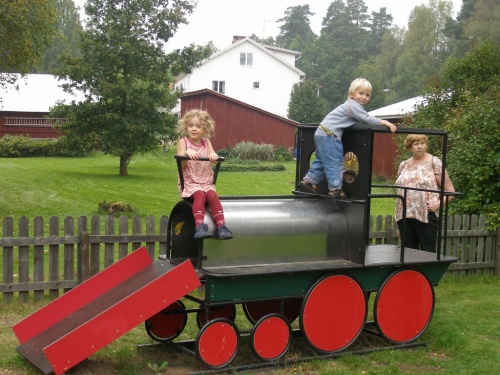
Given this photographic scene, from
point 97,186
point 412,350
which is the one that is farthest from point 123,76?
point 412,350

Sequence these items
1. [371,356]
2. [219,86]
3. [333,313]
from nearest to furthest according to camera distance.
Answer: [333,313] < [371,356] < [219,86]

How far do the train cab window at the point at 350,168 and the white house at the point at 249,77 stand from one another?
58336 millimetres

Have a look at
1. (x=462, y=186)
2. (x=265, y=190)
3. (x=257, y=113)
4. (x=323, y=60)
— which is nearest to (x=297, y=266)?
(x=462, y=186)

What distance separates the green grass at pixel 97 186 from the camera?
1764 centimetres

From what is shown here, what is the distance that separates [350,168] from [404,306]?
1.44 metres

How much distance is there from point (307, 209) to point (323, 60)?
308 ft

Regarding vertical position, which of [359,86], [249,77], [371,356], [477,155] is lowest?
[371,356]

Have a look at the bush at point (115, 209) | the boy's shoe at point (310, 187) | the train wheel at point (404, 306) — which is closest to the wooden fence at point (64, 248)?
the boy's shoe at point (310, 187)

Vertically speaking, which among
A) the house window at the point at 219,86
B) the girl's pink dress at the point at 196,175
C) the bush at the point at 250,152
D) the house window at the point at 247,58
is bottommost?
the girl's pink dress at the point at 196,175

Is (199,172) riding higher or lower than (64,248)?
higher

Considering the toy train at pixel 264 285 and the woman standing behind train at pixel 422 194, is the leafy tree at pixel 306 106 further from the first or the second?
the toy train at pixel 264 285

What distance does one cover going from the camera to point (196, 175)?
5988 millimetres

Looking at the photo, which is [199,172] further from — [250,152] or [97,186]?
[250,152]

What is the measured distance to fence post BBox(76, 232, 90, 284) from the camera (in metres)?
8.27
